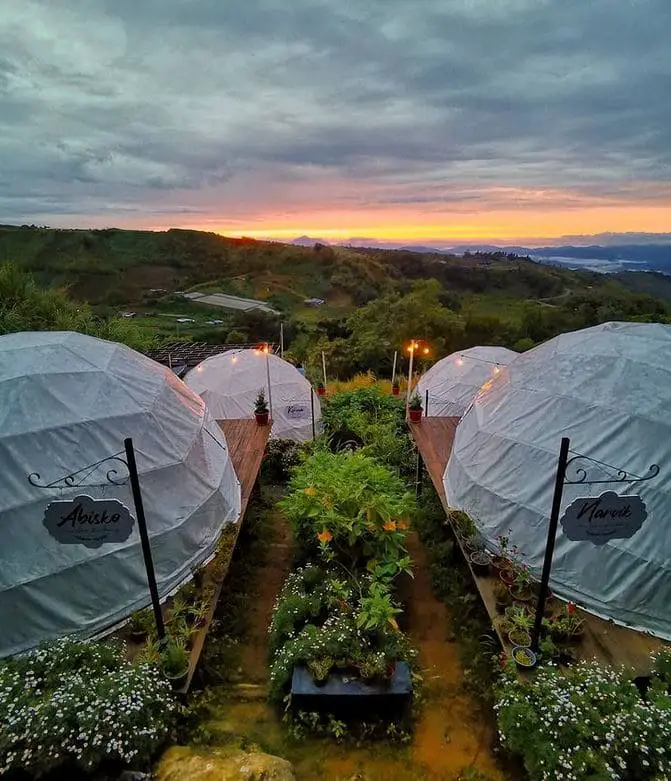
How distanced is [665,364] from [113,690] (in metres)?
7.16

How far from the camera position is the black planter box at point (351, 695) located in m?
4.95

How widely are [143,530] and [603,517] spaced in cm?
429

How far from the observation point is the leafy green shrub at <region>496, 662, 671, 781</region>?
12.5 feet

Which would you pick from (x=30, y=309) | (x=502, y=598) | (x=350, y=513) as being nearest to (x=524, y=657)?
(x=502, y=598)

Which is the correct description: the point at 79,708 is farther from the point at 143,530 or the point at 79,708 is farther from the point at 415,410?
the point at 415,410

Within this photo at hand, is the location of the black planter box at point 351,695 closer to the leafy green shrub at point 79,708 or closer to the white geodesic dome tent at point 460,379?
the leafy green shrub at point 79,708

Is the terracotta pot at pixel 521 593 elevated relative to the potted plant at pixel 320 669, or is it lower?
elevated

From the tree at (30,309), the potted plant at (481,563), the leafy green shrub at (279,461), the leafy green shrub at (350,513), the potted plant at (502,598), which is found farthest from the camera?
the leafy green shrub at (279,461)

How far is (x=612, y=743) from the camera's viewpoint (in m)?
3.88

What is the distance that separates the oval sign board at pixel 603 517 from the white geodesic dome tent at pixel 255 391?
9.41 m

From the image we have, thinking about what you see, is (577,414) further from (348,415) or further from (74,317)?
(74,317)

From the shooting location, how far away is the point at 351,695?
4.95 meters

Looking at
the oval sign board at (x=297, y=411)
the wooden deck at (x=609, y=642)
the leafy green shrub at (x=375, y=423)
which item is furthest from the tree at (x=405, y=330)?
the wooden deck at (x=609, y=642)

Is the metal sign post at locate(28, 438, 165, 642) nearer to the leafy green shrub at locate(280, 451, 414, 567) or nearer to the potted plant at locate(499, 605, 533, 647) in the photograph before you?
the leafy green shrub at locate(280, 451, 414, 567)
